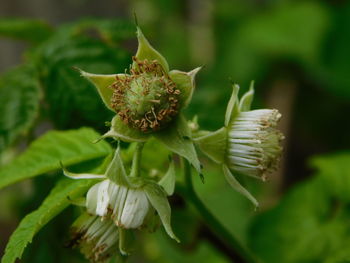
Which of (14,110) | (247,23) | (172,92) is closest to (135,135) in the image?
(172,92)

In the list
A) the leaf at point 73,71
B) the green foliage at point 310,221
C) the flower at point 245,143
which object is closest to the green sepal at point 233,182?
the flower at point 245,143

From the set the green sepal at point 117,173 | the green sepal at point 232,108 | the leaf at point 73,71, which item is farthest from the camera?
the leaf at point 73,71

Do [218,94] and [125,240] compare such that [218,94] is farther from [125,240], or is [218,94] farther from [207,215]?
[125,240]

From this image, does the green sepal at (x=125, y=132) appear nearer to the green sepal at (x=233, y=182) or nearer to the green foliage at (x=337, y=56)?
the green sepal at (x=233, y=182)

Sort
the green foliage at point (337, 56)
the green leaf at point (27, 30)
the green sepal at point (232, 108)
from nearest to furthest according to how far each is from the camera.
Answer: the green sepal at point (232, 108), the green leaf at point (27, 30), the green foliage at point (337, 56)

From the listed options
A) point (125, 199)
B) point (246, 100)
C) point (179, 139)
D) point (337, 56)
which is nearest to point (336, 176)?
point (246, 100)

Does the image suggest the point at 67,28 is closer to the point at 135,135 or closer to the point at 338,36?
the point at 135,135

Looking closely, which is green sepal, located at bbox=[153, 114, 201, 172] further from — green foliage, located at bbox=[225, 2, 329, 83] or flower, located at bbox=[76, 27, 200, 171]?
green foliage, located at bbox=[225, 2, 329, 83]
